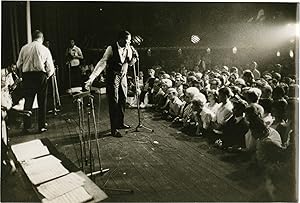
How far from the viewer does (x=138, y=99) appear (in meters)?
2.22

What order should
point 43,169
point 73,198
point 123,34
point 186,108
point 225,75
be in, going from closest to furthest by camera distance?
1. point 73,198
2. point 43,169
3. point 123,34
4. point 225,75
5. point 186,108

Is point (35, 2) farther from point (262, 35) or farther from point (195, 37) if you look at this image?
point (262, 35)

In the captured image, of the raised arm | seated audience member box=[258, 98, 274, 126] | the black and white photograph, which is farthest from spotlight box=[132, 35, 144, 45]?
seated audience member box=[258, 98, 274, 126]

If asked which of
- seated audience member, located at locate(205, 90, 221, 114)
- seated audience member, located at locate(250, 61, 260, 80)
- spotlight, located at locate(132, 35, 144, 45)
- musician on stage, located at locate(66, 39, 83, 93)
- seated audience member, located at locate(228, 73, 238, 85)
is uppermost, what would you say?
spotlight, located at locate(132, 35, 144, 45)

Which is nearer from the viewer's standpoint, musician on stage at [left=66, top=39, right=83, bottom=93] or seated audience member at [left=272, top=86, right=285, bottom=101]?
musician on stage at [left=66, top=39, right=83, bottom=93]

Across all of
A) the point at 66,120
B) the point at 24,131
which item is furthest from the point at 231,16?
the point at 24,131

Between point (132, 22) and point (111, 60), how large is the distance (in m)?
0.28

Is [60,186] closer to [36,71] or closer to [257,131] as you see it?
[36,71]

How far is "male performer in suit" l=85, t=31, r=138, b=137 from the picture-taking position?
204 centimetres

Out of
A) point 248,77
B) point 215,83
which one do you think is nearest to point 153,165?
point 215,83

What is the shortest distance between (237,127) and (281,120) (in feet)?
0.75

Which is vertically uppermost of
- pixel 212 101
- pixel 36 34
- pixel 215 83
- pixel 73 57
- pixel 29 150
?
pixel 36 34

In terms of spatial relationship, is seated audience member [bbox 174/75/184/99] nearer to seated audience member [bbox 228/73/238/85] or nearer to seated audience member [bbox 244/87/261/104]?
seated audience member [bbox 228/73/238/85]

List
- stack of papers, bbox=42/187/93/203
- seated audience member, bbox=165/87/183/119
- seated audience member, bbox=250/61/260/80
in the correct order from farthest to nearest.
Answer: seated audience member, bbox=165/87/183/119 < seated audience member, bbox=250/61/260/80 < stack of papers, bbox=42/187/93/203
